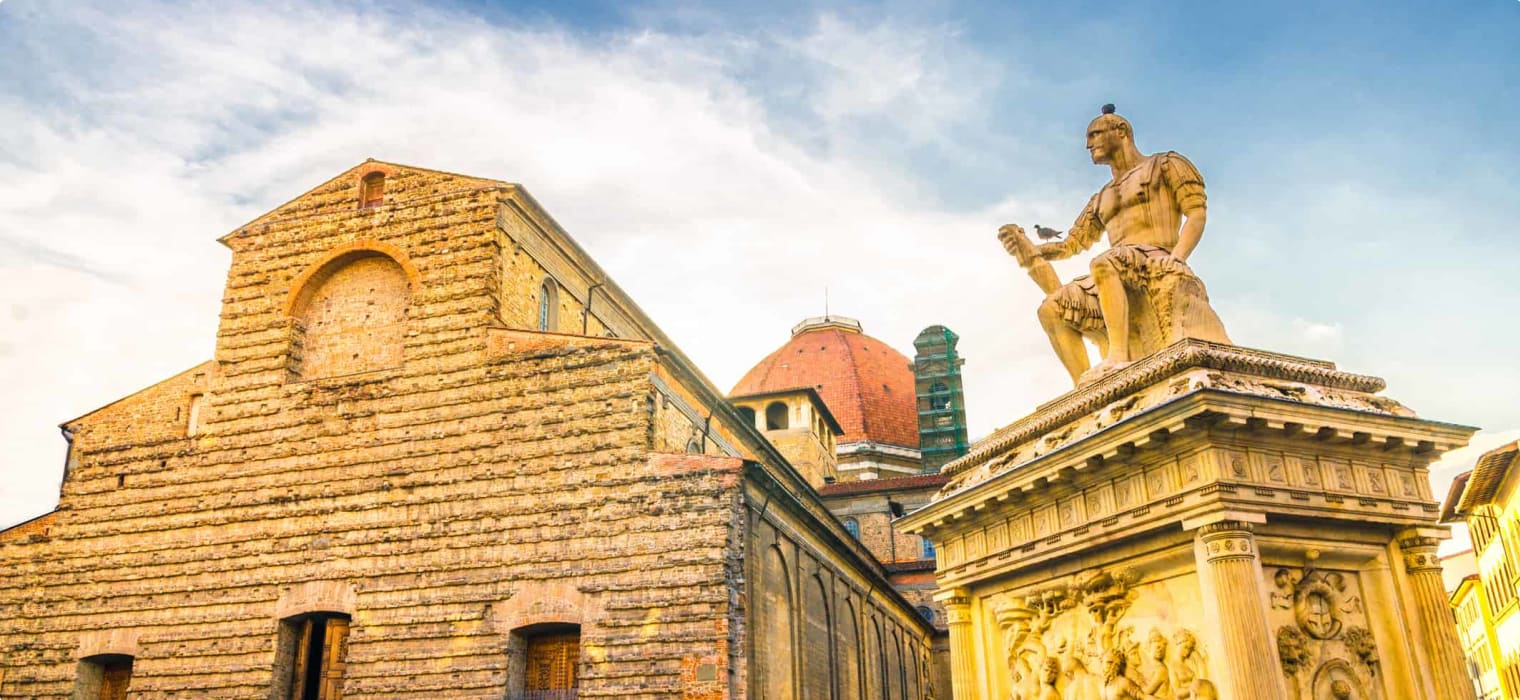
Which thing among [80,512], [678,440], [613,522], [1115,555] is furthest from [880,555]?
[1115,555]

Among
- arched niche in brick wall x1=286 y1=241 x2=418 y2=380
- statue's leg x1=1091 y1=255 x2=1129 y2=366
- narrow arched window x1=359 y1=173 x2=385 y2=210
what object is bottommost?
statue's leg x1=1091 y1=255 x2=1129 y2=366

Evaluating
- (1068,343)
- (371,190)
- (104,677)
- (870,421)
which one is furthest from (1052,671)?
(870,421)

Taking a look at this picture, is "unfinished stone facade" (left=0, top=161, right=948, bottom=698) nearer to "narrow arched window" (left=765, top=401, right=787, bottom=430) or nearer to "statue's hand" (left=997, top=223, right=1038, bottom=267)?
"statue's hand" (left=997, top=223, right=1038, bottom=267)

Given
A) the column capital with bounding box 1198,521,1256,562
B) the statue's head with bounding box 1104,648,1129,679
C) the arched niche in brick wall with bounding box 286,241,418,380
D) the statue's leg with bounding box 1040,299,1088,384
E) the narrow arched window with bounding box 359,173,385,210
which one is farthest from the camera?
the narrow arched window with bounding box 359,173,385,210

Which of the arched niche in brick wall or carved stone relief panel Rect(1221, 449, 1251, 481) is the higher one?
the arched niche in brick wall

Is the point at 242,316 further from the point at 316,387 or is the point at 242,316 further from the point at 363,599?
the point at 363,599

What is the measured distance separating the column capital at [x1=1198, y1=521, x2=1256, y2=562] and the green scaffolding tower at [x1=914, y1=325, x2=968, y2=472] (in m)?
38.8

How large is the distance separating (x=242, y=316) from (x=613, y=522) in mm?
9282

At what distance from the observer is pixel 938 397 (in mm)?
47844

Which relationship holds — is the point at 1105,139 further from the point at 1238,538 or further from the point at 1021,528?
the point at 1238,538

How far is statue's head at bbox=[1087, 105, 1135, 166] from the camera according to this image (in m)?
9.59

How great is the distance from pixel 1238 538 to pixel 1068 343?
278cm

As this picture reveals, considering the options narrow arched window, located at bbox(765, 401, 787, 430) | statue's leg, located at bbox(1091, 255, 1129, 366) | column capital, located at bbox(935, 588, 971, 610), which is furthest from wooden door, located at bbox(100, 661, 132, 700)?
narrow arched window, located at bbox(765, 401, 787, 430)

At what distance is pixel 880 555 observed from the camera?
3819cm
